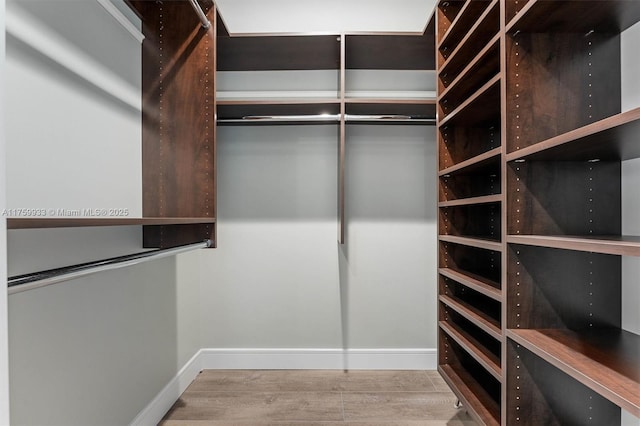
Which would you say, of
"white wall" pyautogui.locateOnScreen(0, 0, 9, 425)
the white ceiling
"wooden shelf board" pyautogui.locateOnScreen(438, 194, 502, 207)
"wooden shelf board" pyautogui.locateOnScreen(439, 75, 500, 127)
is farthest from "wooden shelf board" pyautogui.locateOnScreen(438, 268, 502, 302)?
the white ceiling

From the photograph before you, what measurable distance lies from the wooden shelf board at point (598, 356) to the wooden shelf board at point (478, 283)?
0.13 metres

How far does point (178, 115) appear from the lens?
5.87 ft

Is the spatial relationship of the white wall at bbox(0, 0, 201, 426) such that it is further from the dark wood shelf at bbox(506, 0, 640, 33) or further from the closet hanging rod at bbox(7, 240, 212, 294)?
the dark wood shelf at bbox(506, 0, 640, 33)

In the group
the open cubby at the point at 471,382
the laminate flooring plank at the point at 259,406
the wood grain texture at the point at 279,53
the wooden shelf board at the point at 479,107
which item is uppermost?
the wood grain texture at the point at 279,53

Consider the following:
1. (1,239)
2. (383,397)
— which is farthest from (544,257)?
(383,397)

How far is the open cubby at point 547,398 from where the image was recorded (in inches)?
44.5

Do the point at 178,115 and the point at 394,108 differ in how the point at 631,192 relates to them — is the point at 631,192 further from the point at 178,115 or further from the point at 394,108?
the point at 178,115

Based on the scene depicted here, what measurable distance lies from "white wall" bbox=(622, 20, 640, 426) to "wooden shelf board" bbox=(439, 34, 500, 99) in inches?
13.7

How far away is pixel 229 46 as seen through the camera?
2129mm

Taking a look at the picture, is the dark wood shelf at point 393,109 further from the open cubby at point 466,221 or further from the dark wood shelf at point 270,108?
the open cubby at point 466,221

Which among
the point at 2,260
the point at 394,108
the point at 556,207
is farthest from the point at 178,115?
the point at 556,207

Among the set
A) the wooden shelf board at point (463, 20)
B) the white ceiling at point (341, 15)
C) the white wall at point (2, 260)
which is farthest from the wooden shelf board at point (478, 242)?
the white ceiling at point (341, 15)

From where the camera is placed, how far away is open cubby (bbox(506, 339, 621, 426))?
3.71 ft

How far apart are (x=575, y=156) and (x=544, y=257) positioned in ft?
0.95
